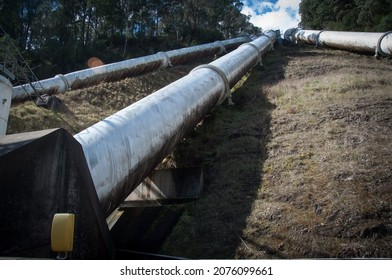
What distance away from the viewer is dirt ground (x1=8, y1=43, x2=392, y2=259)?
413 centimetres

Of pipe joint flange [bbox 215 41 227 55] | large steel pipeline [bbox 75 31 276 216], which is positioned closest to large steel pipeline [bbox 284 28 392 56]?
pipe joint flange [bbox 215 41 227 55]

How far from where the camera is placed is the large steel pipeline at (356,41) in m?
15.3

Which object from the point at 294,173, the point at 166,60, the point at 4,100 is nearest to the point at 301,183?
the point at 294,173

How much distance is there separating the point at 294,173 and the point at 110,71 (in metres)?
13.4

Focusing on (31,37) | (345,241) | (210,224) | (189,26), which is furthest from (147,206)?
(189,26)

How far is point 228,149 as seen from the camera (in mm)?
7348

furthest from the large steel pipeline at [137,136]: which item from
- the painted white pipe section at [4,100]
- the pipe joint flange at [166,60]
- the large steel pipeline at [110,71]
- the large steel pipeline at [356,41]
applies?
the pipe joint flange at [166,60]

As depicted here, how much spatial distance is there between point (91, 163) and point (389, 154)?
4.13 meters

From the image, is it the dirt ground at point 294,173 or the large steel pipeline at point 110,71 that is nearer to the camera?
the dirt ground at point 294,173

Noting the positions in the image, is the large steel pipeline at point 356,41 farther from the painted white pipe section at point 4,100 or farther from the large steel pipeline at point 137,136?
the painted white pipe section at point 4,100

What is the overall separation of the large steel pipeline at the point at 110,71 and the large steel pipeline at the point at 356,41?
719cm

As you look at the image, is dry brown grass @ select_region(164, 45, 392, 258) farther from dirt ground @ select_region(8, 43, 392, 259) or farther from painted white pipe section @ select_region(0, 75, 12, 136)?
painted white pipe section @ select_region(0, 75, 12, 136)

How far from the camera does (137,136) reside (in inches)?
200

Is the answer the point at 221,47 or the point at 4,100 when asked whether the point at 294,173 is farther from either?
the point at 221,47
